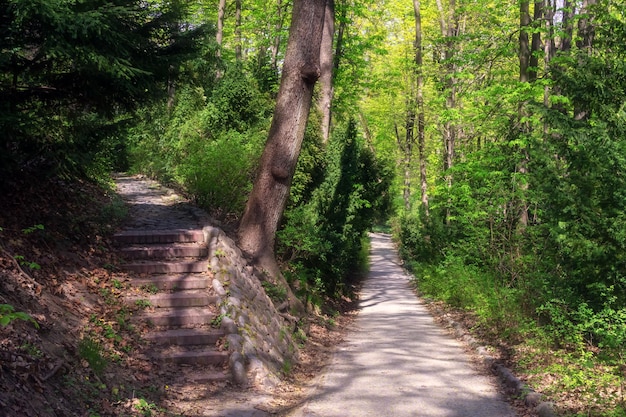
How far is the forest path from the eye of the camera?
628cm

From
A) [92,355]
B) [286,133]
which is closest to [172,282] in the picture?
[92,355]

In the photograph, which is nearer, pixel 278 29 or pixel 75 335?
pixel 75 335

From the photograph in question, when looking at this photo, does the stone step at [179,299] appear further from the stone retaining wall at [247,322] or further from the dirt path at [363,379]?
the dirt path at [363,379]

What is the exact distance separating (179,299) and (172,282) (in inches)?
17.7

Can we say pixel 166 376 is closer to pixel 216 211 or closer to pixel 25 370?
pixel 25 370

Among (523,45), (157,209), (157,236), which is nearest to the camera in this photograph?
(157,236)

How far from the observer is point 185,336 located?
24.5ft

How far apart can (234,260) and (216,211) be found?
3659mm

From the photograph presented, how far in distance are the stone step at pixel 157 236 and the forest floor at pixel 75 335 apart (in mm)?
278

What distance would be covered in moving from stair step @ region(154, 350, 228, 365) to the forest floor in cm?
23

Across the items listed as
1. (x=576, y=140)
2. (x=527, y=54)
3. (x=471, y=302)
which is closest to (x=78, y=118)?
(x=576, y=140)

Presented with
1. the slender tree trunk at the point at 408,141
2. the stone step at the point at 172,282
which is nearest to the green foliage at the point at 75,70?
the stone step at the point at 172,282

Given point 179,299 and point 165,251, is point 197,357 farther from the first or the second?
point 165,251

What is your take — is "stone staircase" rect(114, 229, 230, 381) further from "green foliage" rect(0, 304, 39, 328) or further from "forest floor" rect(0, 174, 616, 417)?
"green foliage" rect(0, 304, 39, 328)
